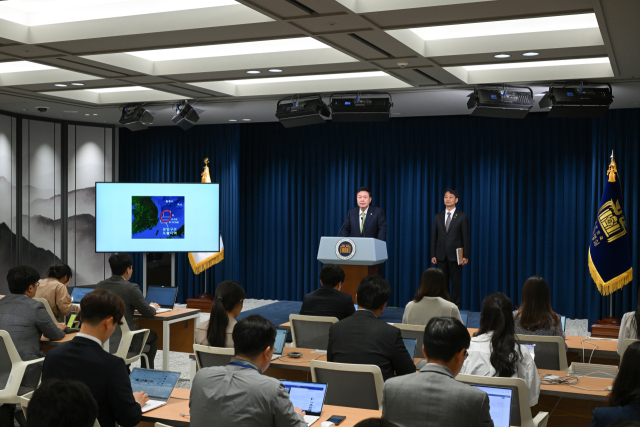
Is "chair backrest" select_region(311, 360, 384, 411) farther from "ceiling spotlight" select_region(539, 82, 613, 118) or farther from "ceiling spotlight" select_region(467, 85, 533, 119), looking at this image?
"ceiling spotlight" select_region(539, 82, 613, 118)

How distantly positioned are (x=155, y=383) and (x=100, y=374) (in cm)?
68

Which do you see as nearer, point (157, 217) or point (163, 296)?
point (163, 296)

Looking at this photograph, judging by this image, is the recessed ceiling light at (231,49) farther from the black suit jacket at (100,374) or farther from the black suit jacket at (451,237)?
the black suit jacket at (100,374)

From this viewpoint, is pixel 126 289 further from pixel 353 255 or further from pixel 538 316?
pixel 353 255

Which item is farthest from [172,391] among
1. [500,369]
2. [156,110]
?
[156,110]

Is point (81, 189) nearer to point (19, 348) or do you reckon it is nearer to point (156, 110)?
point (156, 110)

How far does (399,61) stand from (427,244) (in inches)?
182

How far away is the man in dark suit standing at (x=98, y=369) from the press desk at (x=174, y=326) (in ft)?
10.0

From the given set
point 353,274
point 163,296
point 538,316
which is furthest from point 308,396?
point 353,274

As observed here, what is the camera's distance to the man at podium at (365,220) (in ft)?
30.4

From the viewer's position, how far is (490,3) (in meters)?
4.23

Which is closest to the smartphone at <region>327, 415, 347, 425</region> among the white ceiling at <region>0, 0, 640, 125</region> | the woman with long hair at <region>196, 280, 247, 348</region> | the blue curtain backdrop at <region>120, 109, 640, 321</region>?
the woman with long hair at <region>196, 280, 247, 348</region>

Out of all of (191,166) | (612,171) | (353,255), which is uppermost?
(191,166)

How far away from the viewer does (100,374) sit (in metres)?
2.71
